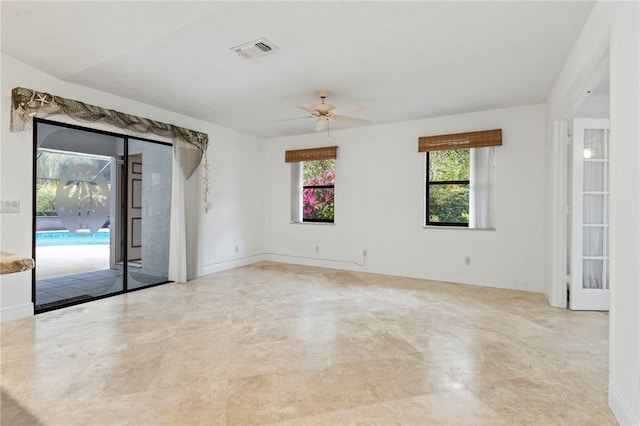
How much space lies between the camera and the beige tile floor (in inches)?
71.6

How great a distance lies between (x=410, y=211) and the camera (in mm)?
5309

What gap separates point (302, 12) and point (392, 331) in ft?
8.99

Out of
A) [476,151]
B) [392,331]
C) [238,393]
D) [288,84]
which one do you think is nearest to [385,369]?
[392,331]

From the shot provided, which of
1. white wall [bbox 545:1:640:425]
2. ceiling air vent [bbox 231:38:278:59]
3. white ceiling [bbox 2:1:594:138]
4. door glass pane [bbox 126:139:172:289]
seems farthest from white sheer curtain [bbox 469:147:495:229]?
door glass pane [bbox 126:139:172:289]

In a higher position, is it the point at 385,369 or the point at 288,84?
the point at 288,84

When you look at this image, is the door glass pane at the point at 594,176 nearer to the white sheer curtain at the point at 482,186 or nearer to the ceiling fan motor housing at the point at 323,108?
the white sheer curtain at the point at 482,186

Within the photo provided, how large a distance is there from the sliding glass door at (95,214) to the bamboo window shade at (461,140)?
13.2ft

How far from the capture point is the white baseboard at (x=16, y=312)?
125 inches

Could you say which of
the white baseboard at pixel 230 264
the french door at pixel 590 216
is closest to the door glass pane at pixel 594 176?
the french door at pixel 590 216

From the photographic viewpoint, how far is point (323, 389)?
6.72 ft

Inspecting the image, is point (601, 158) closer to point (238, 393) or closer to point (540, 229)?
point (540, 229)
